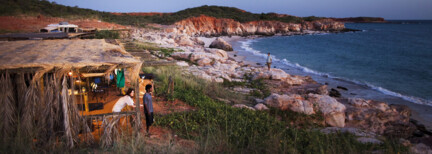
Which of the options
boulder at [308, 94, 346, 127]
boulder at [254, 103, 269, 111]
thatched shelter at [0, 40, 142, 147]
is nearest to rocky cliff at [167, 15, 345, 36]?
boulder at [254, 103, 269, 111]

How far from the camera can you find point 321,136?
6.71 m

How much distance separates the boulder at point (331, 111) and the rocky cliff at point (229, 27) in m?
40.0

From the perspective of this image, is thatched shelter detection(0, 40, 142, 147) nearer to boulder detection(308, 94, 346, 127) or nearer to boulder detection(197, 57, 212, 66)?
boulder detection(308, 94, 346, 127)

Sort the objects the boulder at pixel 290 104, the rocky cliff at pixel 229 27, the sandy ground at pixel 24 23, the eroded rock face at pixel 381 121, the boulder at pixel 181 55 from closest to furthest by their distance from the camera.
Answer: the eroded rock face at pixel 381 121 → the boulder at pixel 290 104 → the boulder at pixel 181 55 → the sandy ground at pixel 24 23 → the rocky cliff at pixel 229 27

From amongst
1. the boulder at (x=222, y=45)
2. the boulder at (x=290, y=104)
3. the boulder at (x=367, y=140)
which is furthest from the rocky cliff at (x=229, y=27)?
the boulder at (x=367, y=140)

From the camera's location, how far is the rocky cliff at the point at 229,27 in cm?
5767

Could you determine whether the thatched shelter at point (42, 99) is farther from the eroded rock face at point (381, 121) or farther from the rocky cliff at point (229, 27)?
the rocky cliff at point (229, 27)

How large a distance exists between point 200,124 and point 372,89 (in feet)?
45.2

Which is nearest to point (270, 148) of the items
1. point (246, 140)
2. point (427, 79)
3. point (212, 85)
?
point (246, 140)

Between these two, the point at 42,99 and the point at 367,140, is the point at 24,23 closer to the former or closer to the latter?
the point at 42,99

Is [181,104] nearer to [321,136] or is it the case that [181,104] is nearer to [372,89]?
[321,136]

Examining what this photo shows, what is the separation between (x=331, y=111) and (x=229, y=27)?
187ft

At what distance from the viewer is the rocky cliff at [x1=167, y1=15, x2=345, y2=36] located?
57675 millimetres

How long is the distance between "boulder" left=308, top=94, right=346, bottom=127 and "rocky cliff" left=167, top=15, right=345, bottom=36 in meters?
40.0
